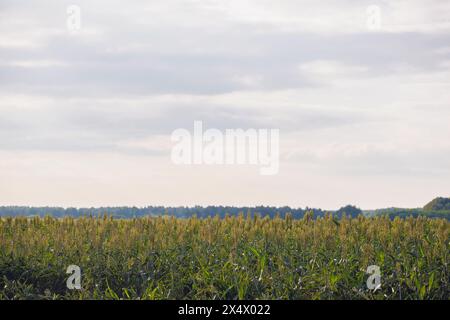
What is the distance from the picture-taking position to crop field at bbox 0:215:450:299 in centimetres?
1380

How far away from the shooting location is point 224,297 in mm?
13430

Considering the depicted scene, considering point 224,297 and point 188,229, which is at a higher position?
point 188,229

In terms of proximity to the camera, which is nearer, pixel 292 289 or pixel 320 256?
pixel 292 289

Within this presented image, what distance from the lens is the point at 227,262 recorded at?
14203mm

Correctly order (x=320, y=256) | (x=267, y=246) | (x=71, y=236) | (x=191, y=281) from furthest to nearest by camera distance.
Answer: (x=71, y=236) → (x=267, y=246) → (x=320, y=256) → (x=191, y=281)

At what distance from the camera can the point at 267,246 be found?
16.6m

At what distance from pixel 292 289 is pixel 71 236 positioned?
6928 millimetres

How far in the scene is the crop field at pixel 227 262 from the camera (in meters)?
13.8

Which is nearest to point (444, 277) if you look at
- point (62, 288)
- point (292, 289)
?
point (292, 289)
